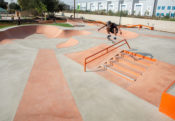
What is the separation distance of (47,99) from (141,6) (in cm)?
4952

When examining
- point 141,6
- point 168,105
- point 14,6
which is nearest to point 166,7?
point 141,6

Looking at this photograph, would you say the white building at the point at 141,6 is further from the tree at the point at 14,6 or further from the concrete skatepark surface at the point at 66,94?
the tree at the point at 14,6

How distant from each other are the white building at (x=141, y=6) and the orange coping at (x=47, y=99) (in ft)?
79.8

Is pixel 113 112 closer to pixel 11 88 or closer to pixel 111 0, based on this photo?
pixel 11 88

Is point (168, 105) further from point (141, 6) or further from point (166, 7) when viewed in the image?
point (141, 6)

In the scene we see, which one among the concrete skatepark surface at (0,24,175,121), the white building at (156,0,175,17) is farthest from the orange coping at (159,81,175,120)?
the white building at (156,0,175,17)

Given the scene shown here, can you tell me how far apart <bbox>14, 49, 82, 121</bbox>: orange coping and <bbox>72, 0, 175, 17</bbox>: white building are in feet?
79.8

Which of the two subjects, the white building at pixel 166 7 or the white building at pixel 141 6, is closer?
the white building at pixel 166 7

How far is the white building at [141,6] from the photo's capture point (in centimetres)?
3709

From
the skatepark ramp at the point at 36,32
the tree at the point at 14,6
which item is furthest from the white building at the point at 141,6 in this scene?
the tree at the point at 14,6

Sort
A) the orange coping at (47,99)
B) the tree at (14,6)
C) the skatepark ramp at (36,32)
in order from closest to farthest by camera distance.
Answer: the orange coping at (47,99) < the skatepark ramp at (36,32) < the tree at (14,6)

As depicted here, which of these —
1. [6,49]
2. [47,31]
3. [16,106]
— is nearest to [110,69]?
[16,106]

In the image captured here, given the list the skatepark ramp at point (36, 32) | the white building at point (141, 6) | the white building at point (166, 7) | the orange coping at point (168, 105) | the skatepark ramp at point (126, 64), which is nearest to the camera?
the orange coping at point (168, 105)

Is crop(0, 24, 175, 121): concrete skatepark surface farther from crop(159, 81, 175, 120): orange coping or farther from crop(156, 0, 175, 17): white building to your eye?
crop(156, 0, 175, 17): white building
